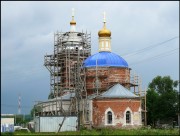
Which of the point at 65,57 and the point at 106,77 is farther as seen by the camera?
the point at 65,57

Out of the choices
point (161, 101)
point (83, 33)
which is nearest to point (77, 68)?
point (83, 33)

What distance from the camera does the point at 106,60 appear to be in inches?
1909

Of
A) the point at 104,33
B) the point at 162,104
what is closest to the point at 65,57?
the point at 104,33

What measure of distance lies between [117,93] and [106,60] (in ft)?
18.2

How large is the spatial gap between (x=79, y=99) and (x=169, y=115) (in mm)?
21241

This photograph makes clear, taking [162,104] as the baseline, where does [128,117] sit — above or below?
below

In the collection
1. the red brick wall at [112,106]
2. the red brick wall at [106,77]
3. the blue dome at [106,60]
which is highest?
the blue dome at [106,60]

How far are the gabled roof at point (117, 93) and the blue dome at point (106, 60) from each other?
345 centimetres

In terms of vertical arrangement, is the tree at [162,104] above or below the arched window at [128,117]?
above

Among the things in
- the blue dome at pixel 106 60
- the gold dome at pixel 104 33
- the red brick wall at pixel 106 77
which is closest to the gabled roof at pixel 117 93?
the red brick wall at pixel 106 77

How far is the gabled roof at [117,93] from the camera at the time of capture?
143 ft

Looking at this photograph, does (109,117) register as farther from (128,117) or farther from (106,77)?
(106,77)

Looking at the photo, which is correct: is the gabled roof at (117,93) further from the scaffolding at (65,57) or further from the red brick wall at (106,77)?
the scaffolding at (65,57)

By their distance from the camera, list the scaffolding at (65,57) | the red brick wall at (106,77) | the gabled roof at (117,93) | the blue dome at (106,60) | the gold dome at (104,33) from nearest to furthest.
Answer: the gabled roof at (117,93), the red brick wall at (106,77), the blue dome at (106,60), the gold dome at (104,33), the scaffolding at (65,57)
